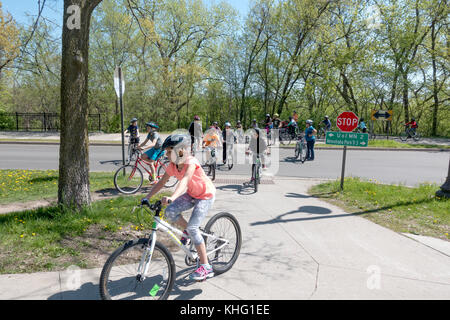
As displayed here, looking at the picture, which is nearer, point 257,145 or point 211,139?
point 257,145

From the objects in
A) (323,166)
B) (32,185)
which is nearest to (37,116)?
(32,185)

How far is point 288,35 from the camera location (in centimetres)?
3231

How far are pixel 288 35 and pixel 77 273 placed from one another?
109 ft

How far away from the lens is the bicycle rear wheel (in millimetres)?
3938

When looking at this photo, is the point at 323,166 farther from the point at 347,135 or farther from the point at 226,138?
the point at 347,135

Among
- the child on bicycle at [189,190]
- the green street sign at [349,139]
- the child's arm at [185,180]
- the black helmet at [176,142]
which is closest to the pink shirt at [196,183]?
the child on bicycle at [189,190]

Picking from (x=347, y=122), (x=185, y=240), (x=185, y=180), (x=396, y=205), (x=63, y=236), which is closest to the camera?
(x=185, y=180)

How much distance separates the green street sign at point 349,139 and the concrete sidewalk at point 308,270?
→ 2.69 metres

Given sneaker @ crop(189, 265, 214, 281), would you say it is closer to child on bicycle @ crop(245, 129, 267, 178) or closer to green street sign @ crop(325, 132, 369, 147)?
child on bicycle @ crop(245, 129, 267, 178)

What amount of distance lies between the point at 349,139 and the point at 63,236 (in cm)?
731

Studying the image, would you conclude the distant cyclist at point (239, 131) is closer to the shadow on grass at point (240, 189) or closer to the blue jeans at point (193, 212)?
the shadow on grass at point (240, 189)

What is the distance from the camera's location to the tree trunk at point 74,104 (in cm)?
520

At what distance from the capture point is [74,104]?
5.30m
